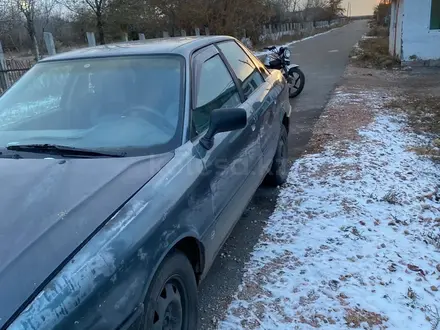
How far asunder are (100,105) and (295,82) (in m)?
8.01

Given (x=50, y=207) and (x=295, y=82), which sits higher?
(x=50, y=207)

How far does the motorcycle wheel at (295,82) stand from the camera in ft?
32.7

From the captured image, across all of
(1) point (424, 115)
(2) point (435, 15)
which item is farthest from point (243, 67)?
(2) point (435, 15)

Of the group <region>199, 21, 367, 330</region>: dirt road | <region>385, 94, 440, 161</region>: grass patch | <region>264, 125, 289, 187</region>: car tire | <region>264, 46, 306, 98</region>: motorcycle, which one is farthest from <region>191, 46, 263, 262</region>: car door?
<region>264, 46, 306, 98</region>: motorcycle

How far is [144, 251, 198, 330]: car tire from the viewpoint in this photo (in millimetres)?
1889

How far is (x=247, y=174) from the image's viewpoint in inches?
131

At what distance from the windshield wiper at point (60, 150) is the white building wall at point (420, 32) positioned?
1372 cm

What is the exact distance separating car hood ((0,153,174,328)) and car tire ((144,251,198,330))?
1.29 feet

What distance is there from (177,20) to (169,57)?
19.5 m

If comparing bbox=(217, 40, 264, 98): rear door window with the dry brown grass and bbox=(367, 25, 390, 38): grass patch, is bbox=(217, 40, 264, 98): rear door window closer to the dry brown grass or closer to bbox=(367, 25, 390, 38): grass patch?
the dry brown grass

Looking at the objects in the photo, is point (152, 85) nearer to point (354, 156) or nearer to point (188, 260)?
point (188, 260)

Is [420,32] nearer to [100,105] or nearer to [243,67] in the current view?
[243,67]

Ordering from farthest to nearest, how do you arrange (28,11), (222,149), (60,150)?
(28,11), (222,149), (60,150)

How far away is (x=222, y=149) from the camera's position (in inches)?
111
